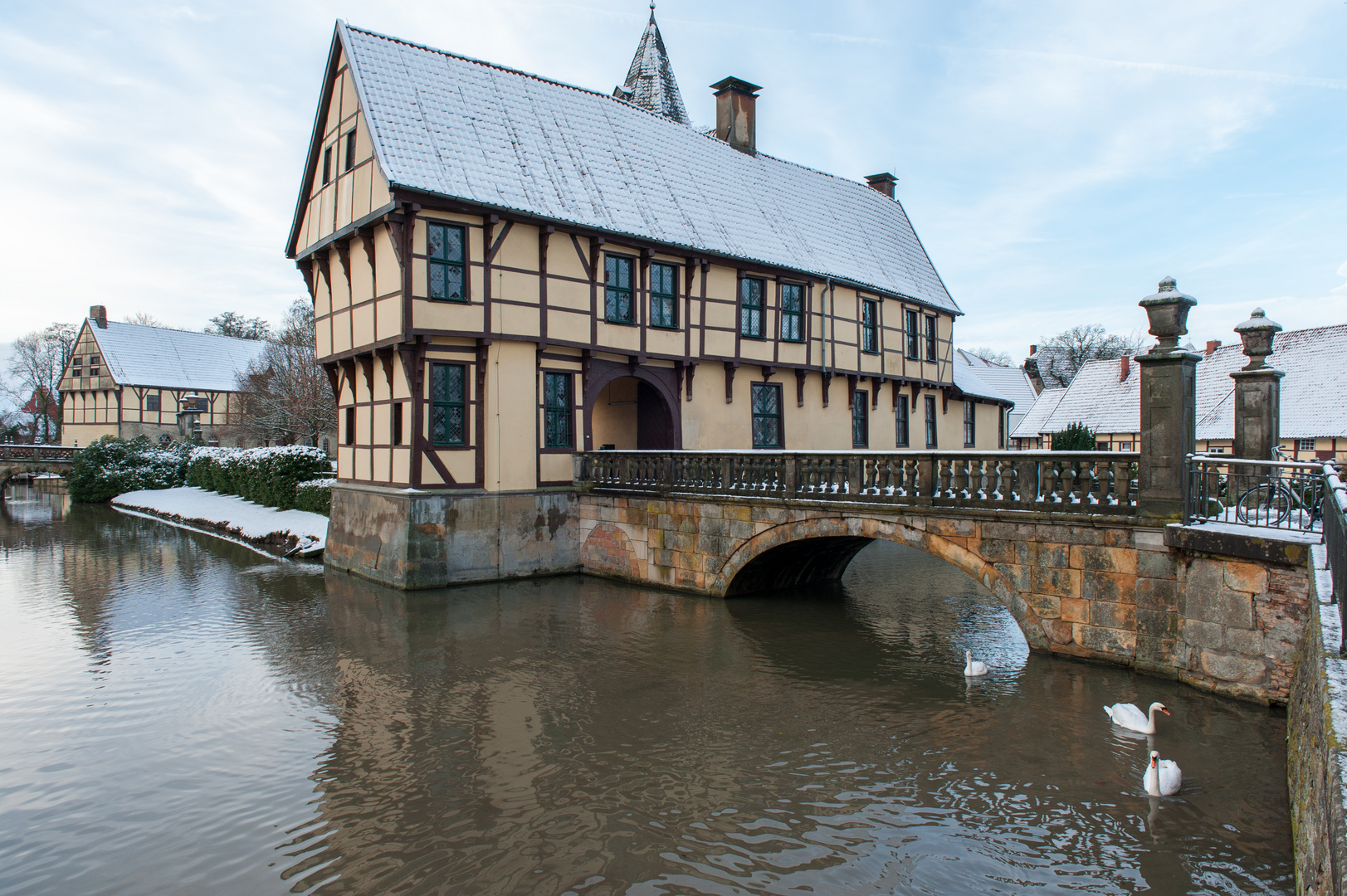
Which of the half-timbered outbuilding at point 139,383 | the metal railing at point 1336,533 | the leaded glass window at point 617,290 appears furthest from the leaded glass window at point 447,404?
the half-timbered outbuilding at point 139,383

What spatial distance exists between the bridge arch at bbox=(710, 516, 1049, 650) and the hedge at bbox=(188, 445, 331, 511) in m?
15.1

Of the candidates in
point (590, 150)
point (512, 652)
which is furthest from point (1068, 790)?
point (590, 150)

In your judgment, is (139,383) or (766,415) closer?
(766,415)

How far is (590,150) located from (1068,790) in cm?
1561

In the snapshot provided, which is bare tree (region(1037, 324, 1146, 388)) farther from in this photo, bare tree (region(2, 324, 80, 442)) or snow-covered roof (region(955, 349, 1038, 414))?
bare tree (region(2, 324, 80, 442))

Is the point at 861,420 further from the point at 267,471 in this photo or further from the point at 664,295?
the point at 267,471

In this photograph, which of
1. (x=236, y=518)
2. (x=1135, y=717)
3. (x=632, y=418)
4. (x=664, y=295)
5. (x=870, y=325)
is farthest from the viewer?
(x=236, y=518)

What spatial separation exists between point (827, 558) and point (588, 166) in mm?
9745

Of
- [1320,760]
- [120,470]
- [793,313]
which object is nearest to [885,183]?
[793,313]

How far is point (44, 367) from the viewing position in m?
60.0

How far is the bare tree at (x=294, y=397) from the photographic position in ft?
105

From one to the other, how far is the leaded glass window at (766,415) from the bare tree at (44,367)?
58057 millimetres

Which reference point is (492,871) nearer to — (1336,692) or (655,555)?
(1336,692)

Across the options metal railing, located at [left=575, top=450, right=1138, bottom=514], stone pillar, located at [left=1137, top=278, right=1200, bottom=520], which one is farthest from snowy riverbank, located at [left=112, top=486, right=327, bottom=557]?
stone pillar, located at [left=1137, top=278, right=1200, bottom=520]
